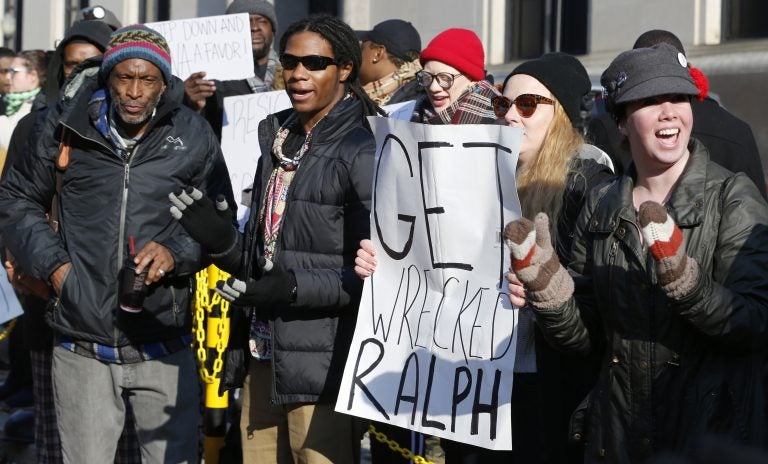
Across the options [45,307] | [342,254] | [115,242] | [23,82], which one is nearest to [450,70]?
[342,254]

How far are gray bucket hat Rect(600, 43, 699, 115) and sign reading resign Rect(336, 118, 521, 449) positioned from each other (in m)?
0.39

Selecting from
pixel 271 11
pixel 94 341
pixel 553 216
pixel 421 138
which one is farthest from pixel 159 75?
pixel 271 11

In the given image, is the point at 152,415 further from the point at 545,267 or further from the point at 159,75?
the point at 545,267

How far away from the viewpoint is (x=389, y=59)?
729 centimetres

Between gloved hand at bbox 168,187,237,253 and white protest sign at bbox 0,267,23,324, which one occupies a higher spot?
gloved hand at bbox 168,187,237,253

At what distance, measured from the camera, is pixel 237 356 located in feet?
15.6

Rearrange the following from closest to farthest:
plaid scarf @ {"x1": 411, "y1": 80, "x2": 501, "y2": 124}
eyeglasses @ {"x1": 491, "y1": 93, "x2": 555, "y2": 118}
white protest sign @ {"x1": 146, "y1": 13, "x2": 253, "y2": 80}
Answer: eyeglasses @ {"x1": 491, "y1": 93, "x2": 555, "y2": 118} → plaid scarf @ {"x1": 411, "y1": 80, "x2": 501, "y2": 124} → white protest sign @ {"x1": 146, "y1": 13, "x2": 253, "y2": 80}

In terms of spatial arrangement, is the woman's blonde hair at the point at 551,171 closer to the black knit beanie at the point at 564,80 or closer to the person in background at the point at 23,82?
the black knit beanie at the point at 564,80

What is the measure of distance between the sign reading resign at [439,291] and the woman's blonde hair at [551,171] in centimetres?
33

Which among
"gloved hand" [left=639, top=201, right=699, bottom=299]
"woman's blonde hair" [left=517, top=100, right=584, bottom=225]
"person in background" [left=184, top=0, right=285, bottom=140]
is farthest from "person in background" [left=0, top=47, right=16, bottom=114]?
"gloved hand" [left=639, top=201, right=699, bottom=299]

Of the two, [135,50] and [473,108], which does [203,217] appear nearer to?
[135,50]

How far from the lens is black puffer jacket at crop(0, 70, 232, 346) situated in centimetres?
507

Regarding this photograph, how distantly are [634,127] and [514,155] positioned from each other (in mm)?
440

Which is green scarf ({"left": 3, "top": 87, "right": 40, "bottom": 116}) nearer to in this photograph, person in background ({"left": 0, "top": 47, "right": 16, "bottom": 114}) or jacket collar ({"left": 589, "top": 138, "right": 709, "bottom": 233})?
person in background ({"left": 0, "top": 47, "right": 16, "bottom": 114})
